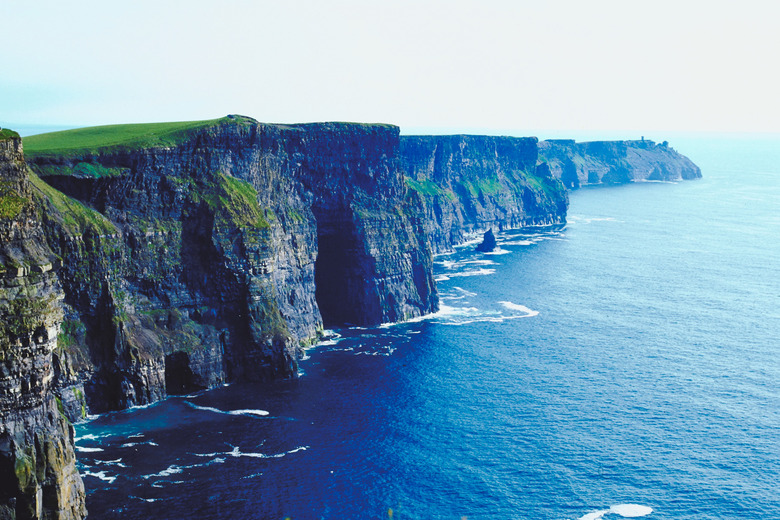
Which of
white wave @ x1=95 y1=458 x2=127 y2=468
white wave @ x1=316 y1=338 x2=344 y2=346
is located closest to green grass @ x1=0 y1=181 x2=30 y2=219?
white wave @ x1=95 y1=458 x2=127 y2=468

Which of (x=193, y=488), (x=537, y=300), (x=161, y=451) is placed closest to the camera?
(x=193, y=488)

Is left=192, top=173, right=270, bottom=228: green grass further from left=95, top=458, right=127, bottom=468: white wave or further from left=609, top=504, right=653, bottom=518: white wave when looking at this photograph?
left=609, top=504, right=653, bottom=518: white wave

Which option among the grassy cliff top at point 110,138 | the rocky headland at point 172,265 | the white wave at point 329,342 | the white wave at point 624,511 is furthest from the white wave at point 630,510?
the grassy cliff top at point 110,138

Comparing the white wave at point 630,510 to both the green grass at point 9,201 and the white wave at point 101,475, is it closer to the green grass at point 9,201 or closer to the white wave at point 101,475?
the white wave at point 101,475

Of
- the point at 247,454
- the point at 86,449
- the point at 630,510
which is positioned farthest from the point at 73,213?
the point at 630,510

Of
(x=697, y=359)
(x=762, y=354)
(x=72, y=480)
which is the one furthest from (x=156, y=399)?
(x=762, y=354)

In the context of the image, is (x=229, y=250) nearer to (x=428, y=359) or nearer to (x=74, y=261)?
(x=74, y=261)
